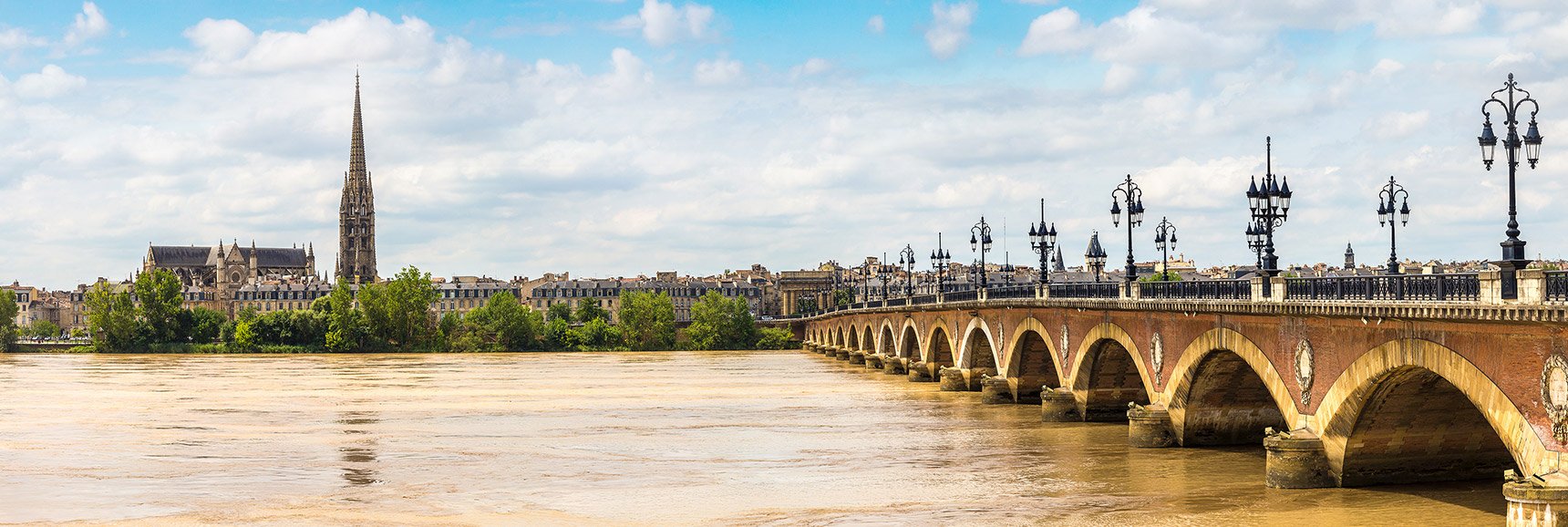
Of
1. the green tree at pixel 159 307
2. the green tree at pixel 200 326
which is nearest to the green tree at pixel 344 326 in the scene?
the green tree at pixel 200 326

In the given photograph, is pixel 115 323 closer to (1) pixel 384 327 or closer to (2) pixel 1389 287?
(1) pixel 384 327

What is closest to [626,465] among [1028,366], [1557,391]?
[1557,391]

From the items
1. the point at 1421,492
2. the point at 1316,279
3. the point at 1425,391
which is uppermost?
the point at 1316,279

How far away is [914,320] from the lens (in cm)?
7906

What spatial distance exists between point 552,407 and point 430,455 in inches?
725

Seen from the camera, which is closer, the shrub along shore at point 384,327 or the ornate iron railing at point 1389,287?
the ornate iron railing at point 1389,287

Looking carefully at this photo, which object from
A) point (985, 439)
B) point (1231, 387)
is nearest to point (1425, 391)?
point (1231, 387)

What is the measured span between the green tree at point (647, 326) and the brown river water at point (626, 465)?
230 feet

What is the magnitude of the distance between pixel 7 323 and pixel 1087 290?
125151 mm

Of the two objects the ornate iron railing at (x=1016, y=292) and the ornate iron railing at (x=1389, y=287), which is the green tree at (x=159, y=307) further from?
the ornate iron railing at (x=1389, y=287)

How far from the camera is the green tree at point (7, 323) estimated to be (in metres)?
140

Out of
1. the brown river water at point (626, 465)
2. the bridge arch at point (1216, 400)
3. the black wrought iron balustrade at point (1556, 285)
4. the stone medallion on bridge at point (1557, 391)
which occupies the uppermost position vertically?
the black wrought iron balustrade at point (1556, 285)

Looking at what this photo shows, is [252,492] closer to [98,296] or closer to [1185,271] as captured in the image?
[98,296]

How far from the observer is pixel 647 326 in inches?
5522
